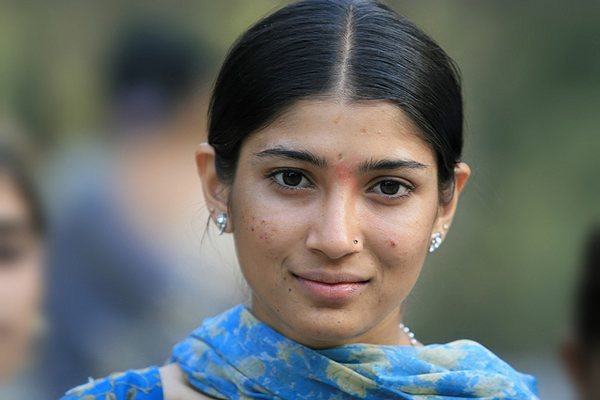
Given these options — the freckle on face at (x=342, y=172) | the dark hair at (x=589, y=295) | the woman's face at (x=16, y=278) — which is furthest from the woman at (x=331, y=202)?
the dark hair at (x=589, y=295)

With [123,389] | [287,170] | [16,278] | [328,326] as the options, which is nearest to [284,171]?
[287,170]

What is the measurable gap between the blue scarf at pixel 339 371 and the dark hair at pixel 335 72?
0.44 meters

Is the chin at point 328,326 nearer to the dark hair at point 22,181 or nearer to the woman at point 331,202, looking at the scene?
the woman at point 331,202

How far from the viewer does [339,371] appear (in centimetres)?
213

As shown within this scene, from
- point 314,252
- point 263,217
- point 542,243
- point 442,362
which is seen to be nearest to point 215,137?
point 263,217

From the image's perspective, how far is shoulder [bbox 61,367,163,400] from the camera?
2219mm

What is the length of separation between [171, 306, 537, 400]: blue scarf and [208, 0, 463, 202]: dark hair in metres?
0.44

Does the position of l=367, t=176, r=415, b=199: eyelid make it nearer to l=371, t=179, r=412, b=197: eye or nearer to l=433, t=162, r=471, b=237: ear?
l=371, t=179, r=412, b=197: eye

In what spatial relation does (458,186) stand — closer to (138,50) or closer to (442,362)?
(442,362)

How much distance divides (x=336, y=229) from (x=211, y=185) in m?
0.49

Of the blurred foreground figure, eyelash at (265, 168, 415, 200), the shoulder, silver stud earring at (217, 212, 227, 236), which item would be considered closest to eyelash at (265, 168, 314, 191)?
eyelash at (265, 168, 415, 200)

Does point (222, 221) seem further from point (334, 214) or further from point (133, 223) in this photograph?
point (133, 223)

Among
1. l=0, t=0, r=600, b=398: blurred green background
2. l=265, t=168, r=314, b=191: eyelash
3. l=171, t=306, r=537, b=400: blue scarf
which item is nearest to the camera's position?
l=265, t=168, r=314, b=191: eyelash

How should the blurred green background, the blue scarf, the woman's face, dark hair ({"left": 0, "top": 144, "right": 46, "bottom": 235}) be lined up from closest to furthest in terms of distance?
the blue scarf < the woman's face < dark hair ({"left": 0, "top": 144, "right": 46, "bottom": 235}) < the blurred green background
